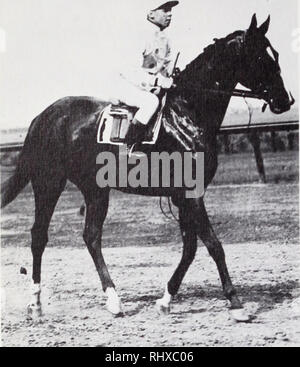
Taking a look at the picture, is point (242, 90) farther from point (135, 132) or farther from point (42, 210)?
point (42, 210)

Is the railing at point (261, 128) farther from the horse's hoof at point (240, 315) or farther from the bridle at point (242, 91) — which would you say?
the horse's hoof at point (240, 315)

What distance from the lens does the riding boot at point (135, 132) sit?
5.80 m

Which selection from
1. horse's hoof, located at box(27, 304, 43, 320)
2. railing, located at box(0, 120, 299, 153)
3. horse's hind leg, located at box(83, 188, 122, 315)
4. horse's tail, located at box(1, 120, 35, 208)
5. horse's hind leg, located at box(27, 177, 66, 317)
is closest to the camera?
horse's hoof, located at box(27, 304, 43, 320)

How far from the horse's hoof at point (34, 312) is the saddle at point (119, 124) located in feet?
5.45

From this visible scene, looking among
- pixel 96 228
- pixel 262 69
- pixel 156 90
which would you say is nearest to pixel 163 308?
pixel 96 228

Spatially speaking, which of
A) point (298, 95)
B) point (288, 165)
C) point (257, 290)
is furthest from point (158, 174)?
point (288, 165)

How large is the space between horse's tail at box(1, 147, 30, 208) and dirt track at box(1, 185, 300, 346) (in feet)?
2.63

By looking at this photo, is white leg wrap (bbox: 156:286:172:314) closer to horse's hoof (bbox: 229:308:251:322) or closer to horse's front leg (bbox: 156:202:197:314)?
horse's front leg (bbox: 156:202:197:314)

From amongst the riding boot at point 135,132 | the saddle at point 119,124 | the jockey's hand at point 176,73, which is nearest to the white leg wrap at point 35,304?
the saddle at point 119,124

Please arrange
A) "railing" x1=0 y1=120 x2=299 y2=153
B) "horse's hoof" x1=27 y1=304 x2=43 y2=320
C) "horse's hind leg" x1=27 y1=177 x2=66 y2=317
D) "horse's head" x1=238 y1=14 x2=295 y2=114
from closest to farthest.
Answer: "horse's head" x1=238 y1=14 x2=295 y2=114 → "horse's hoof" x1=27 y1=304 x2=43 y2=320 → "horse's hind leg" x1=27 y1=177 x2=66 y2=317 → "railing" x1=0 y1=120 x2=299 y2=153

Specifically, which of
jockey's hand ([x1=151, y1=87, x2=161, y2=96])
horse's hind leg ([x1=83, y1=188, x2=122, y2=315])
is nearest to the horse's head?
jockey's hand ([x1=151, y1=87, x2=161, y2=96])

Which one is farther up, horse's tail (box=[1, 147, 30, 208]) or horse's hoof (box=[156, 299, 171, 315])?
horse's tail (box=[1, 147, 30, 208])

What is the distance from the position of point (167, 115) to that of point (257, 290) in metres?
1.89

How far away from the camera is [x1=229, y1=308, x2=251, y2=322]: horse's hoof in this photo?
5.55 m
